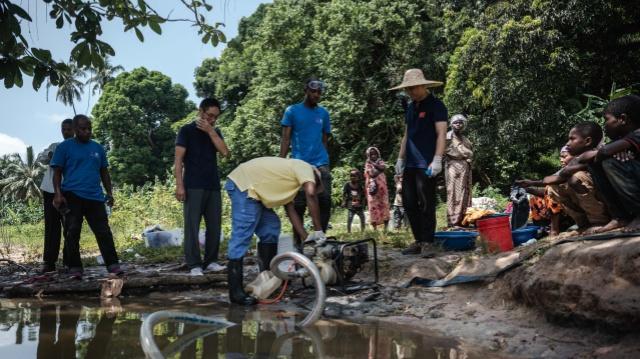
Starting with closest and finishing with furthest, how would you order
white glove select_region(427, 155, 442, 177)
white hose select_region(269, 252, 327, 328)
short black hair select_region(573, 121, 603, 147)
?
white hose select_region(269, 252, 327, 328) → short black hair select_region(573, 121, 603, 147) → white glove select_region(427, 155, 442, 177)

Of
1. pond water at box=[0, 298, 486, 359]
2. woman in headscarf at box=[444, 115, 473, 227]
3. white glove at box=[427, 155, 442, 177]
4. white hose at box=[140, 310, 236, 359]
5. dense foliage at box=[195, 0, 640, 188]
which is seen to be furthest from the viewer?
dense foliage at box=[195, 0, 640, 188]

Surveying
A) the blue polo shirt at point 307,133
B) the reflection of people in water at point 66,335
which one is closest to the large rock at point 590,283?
the blue polo shirt at point 307,133

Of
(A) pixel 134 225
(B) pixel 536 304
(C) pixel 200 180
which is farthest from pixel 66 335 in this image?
(A) pixel 134 225

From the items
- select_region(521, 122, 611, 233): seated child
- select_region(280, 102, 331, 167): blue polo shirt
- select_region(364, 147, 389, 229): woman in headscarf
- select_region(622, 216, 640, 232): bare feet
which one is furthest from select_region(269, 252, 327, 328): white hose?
select_region(364, 147, 389, 229): woman in headscarf

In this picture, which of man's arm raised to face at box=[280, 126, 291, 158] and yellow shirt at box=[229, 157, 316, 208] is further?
man's arm raised to face at box=[280, 126, 291, 158]

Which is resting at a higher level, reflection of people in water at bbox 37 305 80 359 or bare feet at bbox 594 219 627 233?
bare feet at bbox 594 219 627 233

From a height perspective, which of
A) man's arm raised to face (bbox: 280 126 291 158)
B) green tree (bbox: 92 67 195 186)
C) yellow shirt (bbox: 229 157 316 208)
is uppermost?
green tree (bbox: 92 67 195 186)

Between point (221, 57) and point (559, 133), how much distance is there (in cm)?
2389

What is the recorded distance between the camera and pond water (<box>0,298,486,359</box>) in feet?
10.00

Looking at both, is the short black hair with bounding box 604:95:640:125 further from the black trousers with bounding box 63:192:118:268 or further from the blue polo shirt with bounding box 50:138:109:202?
the blue polo shirt with bounding box 50:138:109:202

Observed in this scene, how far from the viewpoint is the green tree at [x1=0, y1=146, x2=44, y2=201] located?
40.2 m

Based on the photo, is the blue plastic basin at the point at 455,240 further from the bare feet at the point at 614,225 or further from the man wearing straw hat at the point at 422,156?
the bare feet at the point at 614,225

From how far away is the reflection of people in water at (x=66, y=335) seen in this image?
3.08 meters

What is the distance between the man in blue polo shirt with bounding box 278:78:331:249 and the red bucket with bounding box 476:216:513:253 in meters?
1.49
